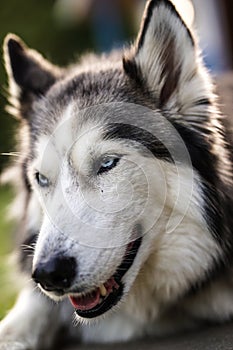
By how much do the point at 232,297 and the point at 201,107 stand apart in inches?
28.3

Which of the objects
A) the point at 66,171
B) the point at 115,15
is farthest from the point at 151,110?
the point at 115,15

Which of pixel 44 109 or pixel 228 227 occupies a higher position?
pixel 44 109

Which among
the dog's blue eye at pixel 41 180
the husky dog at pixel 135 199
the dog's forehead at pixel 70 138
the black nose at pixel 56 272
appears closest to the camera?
the black nose at pixel 56 272

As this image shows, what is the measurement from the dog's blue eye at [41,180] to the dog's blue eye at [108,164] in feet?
0.81

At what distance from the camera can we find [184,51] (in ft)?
9.14

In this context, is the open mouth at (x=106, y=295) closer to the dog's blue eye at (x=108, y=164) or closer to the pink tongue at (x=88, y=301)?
the pink tongue at (x=88, y=301)

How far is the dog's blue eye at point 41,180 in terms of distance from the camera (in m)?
2.79

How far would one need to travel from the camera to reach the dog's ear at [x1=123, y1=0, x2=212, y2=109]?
2734 mm

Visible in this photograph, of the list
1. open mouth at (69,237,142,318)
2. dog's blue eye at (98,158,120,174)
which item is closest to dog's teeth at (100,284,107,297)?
open mouth at (69,237,142,318)

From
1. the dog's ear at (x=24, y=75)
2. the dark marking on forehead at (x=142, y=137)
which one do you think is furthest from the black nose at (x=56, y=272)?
the dog's ear at (x=24, y=75)

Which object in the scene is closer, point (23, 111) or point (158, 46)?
point (158, 46)

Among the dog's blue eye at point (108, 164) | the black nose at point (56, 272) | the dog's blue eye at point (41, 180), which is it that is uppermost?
the dog's blue eye at point (108, 164)

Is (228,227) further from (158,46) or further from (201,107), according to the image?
(158,46)

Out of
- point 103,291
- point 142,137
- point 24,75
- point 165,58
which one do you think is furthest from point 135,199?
point 24,75
